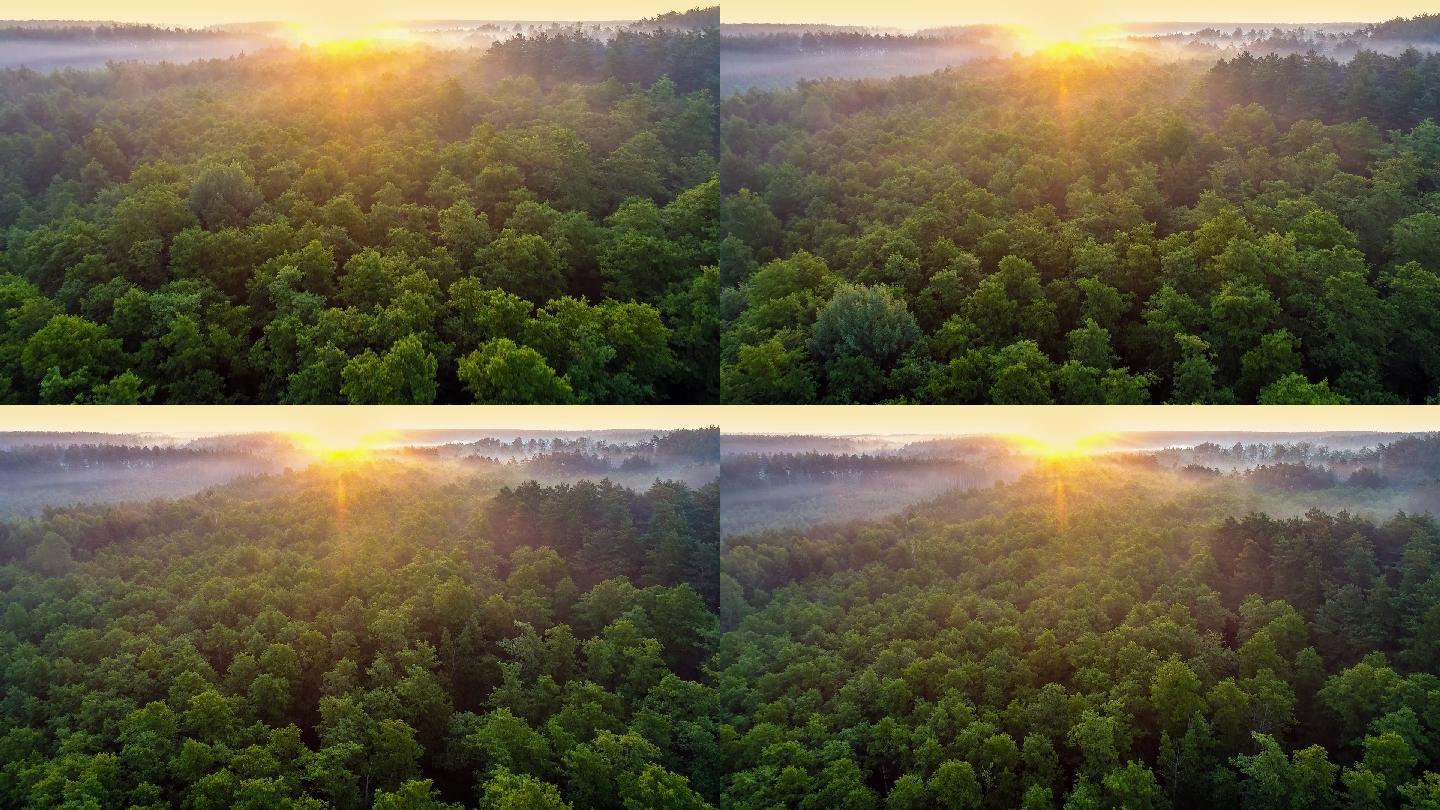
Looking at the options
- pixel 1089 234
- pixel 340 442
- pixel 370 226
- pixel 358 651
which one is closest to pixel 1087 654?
pixel 1089 234

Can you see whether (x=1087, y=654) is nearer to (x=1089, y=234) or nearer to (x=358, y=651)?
(x=1089, y=234)

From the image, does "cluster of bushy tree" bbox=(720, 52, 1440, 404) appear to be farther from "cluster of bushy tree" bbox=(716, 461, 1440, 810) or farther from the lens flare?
the lens flare

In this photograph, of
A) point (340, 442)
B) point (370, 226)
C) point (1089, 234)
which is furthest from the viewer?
point (370, 226)

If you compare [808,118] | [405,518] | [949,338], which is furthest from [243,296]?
[949,338]

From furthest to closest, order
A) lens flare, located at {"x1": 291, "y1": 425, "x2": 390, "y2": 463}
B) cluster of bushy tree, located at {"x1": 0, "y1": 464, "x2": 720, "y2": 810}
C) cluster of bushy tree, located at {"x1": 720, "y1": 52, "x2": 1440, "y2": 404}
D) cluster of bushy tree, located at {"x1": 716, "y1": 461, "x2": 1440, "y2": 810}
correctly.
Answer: lens flare, located at {"x1": 291, "y1": 425, "x2": 390, "y2": 463} → cluster of bushy tree, located at {"x1": 720, "y1": 52, "x2": 1440, "y2": 404} → cluster of bushy tree, located at {"x1": 716, "y1": 461, "x2": 1440, "y2": 810} → cluster of bushy tree, located at {"x1": 0, "y1": 464, "x2": 720, "y2": 810}

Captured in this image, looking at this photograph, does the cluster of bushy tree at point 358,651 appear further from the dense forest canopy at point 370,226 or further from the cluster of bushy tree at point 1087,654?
the dense forest canopy at point 370,226

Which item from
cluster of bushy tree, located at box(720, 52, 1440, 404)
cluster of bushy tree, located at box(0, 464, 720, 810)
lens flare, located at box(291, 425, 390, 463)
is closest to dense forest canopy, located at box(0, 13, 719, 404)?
lens flare, located at box(291, 425, 390, 463)
